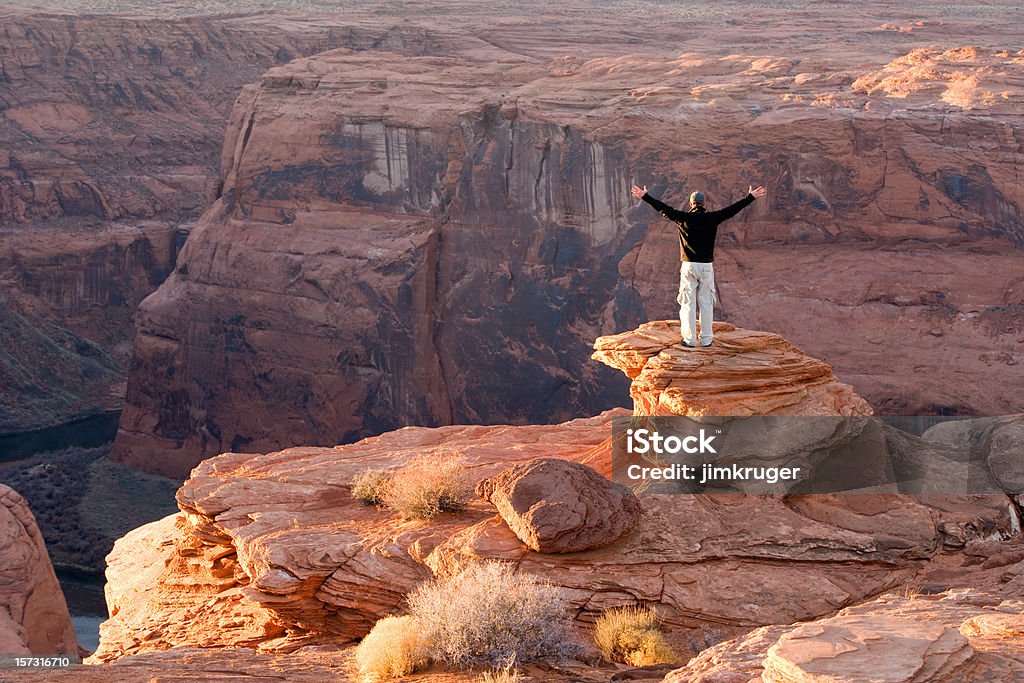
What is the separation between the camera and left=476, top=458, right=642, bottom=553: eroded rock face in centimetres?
1476

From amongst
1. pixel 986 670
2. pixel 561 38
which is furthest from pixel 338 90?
pixel 986 670

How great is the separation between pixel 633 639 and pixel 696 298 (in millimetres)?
5180

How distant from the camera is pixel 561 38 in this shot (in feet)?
208

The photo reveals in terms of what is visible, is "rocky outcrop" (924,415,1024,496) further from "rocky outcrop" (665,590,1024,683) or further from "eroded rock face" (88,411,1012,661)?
"rocky outcrop" (665,590,1024,683)

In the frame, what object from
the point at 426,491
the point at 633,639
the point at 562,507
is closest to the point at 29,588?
the point at 426,491

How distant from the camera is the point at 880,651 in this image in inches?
366

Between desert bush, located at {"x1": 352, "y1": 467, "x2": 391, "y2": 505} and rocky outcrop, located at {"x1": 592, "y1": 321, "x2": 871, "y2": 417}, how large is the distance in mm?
3487

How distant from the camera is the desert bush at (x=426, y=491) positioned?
635 inches

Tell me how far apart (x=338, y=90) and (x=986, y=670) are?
4002cm

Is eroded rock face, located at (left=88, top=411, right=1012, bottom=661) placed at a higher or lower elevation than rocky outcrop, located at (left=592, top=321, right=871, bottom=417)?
lower

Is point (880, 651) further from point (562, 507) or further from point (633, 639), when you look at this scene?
point (562, 507)

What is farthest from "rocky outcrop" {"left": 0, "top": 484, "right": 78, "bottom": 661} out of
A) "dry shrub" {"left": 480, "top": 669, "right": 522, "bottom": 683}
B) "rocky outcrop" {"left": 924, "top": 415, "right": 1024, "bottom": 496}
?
"rocky outcrop" {"left": 924, "top": 415, "right": 1024, "bottom": 496}

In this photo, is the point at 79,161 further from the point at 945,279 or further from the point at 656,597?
the point at 656,597

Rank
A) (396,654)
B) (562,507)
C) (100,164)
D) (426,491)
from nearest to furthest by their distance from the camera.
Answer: (396,654) < (562,507) < (426,491) < (100,164)
